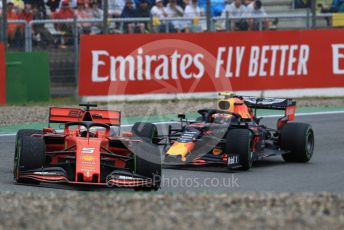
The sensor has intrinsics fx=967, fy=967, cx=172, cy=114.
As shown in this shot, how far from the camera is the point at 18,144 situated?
10688 mm

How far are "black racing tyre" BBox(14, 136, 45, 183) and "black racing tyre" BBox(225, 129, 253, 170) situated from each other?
103 inches

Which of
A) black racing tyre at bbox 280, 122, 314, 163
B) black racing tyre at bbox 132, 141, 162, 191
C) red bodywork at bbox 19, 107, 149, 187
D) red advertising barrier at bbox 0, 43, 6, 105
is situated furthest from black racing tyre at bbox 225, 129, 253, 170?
red advertising barrier at bbox 0, 43, 6, 105

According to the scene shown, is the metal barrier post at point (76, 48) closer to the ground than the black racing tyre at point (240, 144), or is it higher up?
higher up

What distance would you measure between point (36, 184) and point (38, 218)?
3351mm

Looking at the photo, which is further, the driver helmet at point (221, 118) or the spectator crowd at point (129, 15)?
the spectator crowd at point (129, 15)

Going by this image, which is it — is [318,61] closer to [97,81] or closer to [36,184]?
[97,81]

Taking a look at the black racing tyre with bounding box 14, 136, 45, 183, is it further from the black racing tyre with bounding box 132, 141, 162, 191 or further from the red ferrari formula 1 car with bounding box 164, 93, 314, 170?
the red ferrari formula 1 car with bounding box 164, 93, 314, 170

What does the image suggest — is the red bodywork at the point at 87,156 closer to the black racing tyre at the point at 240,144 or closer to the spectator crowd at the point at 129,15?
the black racing tyre at the point at 240,144

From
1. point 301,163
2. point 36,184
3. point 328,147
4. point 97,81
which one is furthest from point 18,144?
point 97,81

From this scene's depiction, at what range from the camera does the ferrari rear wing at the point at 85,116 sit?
1161 centimetres

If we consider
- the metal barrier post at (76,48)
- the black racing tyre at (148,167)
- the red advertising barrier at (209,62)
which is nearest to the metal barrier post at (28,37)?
the metal barrier post at (76,48)

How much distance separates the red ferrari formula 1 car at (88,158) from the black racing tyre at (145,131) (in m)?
1.30

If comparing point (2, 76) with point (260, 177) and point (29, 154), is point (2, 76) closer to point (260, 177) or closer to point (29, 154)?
point (260, 177)

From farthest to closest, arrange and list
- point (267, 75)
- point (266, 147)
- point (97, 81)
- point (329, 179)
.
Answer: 1. point (267, 75)
2. point (97, 81)
3. point (266, 147)
4. point (329, 179)
